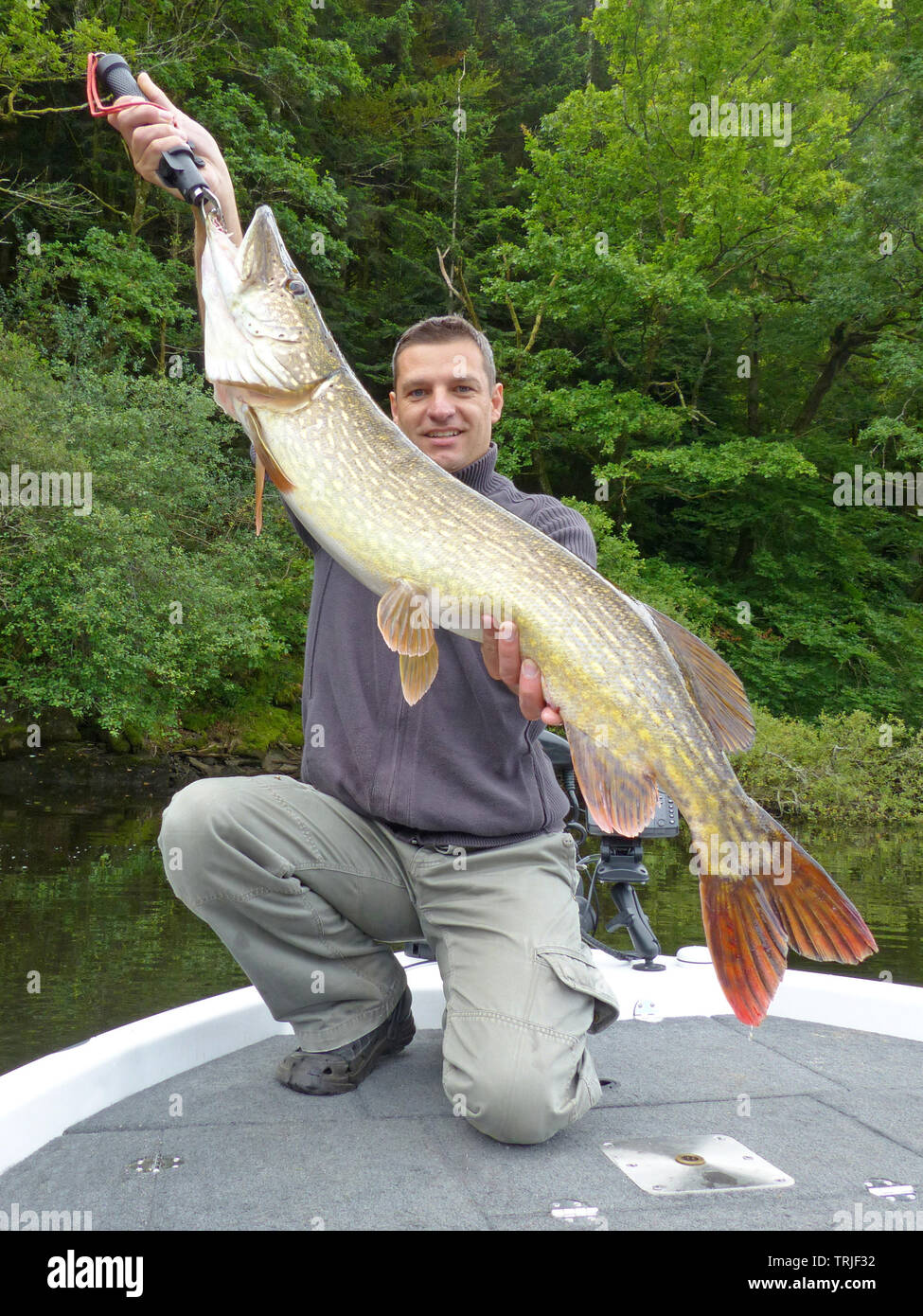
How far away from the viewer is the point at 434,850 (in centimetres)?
269

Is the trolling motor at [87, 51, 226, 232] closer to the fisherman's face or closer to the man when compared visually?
the man

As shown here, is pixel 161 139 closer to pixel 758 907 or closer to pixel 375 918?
pixel 375 918

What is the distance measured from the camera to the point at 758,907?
193cm

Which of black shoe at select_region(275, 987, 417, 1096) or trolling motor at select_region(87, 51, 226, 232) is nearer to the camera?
trolling motor at select_region(87, 51, 226, 232)

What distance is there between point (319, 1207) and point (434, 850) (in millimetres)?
963

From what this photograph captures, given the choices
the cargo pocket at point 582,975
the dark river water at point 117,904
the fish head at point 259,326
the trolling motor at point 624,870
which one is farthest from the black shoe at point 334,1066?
the dark river water at point 117,904

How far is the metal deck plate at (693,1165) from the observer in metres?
2.04

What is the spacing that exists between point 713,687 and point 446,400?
136 centimetres

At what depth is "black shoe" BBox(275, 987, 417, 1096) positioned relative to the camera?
8.34ft

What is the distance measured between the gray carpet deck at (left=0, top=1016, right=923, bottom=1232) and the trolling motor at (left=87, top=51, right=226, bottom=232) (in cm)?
217

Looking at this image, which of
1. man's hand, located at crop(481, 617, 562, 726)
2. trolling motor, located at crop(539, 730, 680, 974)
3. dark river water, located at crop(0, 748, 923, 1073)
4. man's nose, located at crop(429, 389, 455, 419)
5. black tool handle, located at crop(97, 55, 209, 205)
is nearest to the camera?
man's hand, located at crop(481, 617, 562, 726)

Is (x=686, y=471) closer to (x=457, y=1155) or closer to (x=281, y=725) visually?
(x=281, y=725)

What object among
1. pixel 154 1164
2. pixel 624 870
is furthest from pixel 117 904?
pixel 154 1164

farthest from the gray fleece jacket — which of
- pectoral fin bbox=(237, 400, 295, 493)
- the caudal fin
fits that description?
the caudal fin
